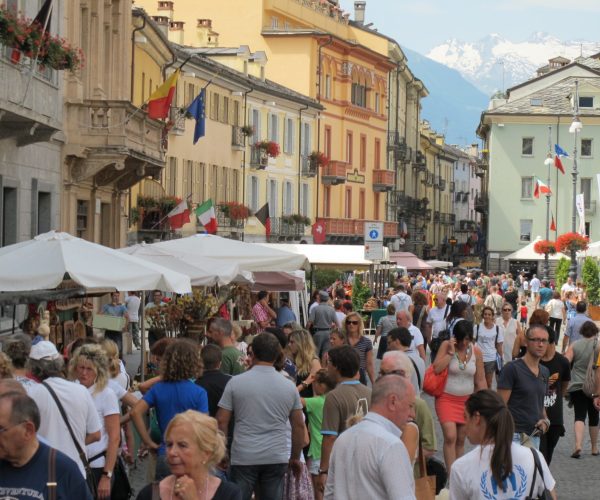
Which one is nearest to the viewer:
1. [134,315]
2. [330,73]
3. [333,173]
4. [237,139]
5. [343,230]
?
[134,315]

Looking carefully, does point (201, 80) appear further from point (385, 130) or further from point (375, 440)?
point (375, 440)

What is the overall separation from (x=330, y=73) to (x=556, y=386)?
6338 centimetres

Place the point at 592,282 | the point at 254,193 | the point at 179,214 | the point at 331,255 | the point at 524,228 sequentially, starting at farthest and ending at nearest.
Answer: the point at 524,228, the point at 254,193, the point at 592,282, the point at 331,255, the point at 179,214

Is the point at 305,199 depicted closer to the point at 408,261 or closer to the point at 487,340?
the point at 408,261

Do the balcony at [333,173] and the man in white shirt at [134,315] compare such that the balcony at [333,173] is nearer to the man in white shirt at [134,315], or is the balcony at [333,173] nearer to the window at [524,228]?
the window at [524,228]

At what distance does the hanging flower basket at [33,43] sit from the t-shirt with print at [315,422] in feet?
28.3

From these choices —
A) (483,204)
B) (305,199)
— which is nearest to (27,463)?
(305,199)

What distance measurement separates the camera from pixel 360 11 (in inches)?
3797

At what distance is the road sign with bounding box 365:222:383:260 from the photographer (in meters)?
33.0

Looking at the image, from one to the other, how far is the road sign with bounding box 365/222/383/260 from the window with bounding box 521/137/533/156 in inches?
2391

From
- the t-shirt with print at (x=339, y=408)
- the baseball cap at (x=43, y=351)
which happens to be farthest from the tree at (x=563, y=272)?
the t-shirt with print at (x=339, y=408)

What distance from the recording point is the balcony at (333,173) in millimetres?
73688

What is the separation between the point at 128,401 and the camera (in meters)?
11.0

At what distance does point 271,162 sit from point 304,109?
605 cm
